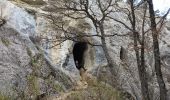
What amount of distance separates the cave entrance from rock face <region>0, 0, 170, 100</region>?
0.55 meters

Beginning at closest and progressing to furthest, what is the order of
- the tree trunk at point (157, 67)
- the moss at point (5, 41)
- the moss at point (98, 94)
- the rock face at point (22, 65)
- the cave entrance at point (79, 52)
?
the tree trunk at point (157, 67)
the moss at point (98, 94)
the rock face at point (22, 65)
the moss at point (5, 41)
the cave entrance at point (79, 52)

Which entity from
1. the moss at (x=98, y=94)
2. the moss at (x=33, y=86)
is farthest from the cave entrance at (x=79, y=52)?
the moss at (x=33, y=86)

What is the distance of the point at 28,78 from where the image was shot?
18125 millimetres

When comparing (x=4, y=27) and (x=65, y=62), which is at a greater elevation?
(x=4, y=27)

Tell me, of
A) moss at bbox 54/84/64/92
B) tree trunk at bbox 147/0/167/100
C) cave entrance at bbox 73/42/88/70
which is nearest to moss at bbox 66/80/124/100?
moss at bbox 54/84/64/92

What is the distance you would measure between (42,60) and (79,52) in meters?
6.58

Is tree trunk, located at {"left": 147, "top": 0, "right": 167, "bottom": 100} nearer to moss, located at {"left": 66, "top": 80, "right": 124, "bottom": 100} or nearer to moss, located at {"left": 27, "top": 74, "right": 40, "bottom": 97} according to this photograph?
moss, located at {"left": 66, "top": 80, "right": 124, "bottom": 100}

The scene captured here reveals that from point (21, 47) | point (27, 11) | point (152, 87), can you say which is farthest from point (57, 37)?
point (152, 87)

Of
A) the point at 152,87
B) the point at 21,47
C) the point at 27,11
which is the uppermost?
the point at 27,11

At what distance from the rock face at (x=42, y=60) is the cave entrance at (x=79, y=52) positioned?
0.55 meters

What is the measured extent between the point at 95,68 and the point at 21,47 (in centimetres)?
574

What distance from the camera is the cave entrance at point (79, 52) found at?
25745mm

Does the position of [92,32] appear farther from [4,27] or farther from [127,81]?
[4,27]

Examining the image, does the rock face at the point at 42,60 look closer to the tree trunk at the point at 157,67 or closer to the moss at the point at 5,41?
the moss at the point at 5,41
